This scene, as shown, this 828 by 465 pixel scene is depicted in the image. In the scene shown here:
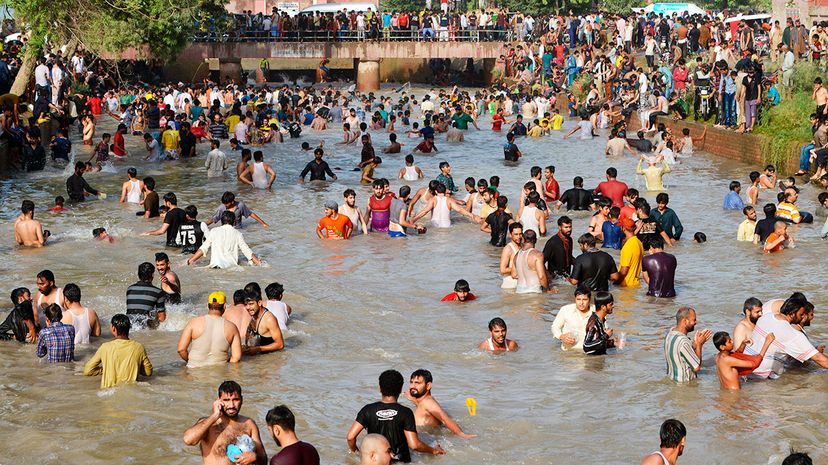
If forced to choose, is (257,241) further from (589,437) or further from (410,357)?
(589,437)

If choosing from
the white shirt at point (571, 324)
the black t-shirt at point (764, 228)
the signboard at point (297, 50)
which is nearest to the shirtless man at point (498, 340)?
the white shirt at point (571, 324)

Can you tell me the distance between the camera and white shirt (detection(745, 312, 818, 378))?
449 inches

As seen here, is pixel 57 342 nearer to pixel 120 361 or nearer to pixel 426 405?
pixel 120 361

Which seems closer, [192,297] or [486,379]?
[486,379]

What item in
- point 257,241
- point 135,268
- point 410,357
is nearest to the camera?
point 410,357

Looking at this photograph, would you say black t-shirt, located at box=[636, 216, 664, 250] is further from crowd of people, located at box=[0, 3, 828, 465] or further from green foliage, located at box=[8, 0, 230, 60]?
green foliage, located at box=[8, 0, 230, 60]

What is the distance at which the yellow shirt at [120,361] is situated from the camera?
1142 centimetres

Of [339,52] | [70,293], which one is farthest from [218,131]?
[70,293]

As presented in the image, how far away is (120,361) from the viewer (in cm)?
1143

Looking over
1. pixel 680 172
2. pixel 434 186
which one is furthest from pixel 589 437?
pixel 680 172

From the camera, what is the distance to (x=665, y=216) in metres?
18.3

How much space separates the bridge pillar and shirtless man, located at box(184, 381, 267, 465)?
137 feet

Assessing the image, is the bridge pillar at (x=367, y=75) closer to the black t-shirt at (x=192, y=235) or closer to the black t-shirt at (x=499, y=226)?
the black t-shirt at (x=499, y=226)

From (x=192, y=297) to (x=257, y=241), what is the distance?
409 centimetres
